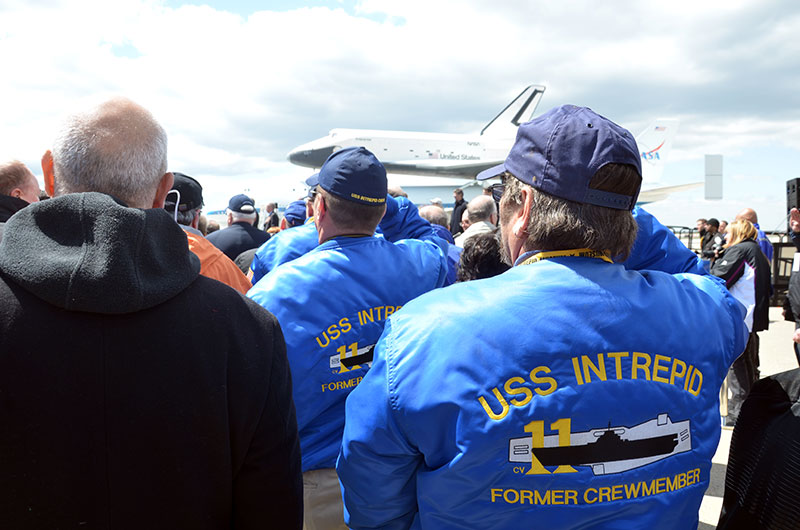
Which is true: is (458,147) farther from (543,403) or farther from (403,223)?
(543,403)

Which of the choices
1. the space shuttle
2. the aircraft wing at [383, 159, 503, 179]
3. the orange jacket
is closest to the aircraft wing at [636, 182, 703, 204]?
the space shuttle

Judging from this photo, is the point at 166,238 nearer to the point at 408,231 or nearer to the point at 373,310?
the point at 373,310

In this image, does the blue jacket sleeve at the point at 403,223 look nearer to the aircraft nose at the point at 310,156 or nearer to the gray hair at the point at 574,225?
the gray hair at the point at 574,225

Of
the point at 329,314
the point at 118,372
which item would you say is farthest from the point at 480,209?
the point at 118,372

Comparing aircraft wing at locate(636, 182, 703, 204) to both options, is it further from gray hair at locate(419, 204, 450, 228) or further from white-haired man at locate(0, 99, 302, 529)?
white-haired man at locate(0, 99, 302, 529)

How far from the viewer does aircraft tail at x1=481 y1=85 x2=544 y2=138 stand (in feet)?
132

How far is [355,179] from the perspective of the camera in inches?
89.5

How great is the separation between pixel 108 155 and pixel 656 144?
43851mm

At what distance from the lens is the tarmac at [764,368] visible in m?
3.75

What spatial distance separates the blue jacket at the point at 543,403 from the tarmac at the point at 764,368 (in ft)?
9.41

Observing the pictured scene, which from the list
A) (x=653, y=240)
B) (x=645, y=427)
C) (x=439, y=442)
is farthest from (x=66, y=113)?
(x=653, y=240)

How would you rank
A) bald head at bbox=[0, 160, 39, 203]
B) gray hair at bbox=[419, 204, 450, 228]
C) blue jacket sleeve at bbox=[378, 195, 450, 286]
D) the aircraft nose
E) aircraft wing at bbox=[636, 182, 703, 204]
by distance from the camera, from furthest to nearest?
aircraft wing at bbox=[636, 182, 703, 204] < the aircraft nose < gray hair at bbox=[419, 204, 450, 228] < blue jacket sleeve at bbox=[378, 195, 450, 286] < bald head at bbox=[0, 160, 39, 203]

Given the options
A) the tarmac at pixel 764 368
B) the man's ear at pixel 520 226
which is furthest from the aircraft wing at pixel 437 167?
the man's ear at pixel 520 226

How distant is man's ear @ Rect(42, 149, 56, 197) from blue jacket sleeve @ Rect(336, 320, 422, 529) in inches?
34.7
